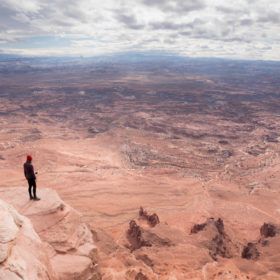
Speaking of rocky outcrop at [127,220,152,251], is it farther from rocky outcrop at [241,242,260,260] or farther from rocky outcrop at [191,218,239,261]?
rocky outcrop at [241,242,260,260]

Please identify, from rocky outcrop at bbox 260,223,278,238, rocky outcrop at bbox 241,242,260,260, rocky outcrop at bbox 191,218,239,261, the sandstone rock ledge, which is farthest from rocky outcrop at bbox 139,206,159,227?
the sandstone rock ledge

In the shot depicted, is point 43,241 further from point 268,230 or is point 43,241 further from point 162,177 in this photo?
point 162,177

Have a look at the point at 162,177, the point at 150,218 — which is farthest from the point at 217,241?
the point at 162,177

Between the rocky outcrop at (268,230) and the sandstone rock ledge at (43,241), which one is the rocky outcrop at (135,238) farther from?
the rocky outcrop at (268,230)

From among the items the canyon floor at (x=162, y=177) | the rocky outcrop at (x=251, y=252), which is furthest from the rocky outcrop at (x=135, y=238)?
the rocky outcrop at (x=251, y=252)

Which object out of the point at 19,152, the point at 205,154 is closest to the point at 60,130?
the point at 19,152

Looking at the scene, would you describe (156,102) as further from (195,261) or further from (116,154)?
(195,261)
